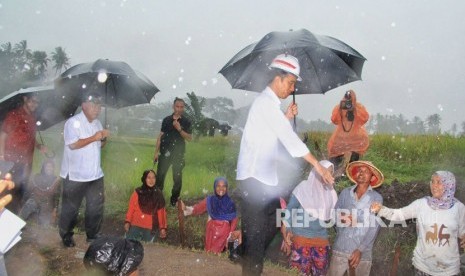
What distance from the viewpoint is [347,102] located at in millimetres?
6562

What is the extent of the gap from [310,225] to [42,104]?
164 inches

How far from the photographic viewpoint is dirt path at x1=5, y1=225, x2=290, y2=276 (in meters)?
4.59

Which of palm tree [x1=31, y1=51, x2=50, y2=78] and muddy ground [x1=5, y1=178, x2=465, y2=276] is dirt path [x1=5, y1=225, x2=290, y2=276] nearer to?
muddy ground [x1=5, y1=178, x2=465, y2=276]

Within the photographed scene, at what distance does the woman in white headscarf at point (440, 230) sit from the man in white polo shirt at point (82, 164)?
3.76 m

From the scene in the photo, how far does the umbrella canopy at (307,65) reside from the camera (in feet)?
17.0

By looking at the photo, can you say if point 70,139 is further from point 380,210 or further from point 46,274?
point 380,210

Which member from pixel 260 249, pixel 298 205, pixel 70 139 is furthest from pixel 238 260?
pixel 70 139

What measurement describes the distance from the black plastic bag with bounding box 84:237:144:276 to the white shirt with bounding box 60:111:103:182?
2.95m

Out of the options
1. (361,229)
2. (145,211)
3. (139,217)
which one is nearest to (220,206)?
(145,211)

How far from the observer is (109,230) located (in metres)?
9.37

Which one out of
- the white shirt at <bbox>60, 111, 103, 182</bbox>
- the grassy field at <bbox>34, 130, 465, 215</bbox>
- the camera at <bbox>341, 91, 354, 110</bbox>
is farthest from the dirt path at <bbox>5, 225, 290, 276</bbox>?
the grassy field at <bbox>34, 130, 465, 215</bbox>

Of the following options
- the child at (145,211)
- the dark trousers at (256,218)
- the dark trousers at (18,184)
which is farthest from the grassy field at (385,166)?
the dark trousers at (256,218)

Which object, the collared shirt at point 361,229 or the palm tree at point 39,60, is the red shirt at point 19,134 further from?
the palm tree at point 39,60

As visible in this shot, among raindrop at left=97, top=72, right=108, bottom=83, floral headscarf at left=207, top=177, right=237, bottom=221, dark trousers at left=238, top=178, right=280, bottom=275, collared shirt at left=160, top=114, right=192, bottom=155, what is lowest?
floral headscarf at left=207, top=177, right=237, bottom=221
